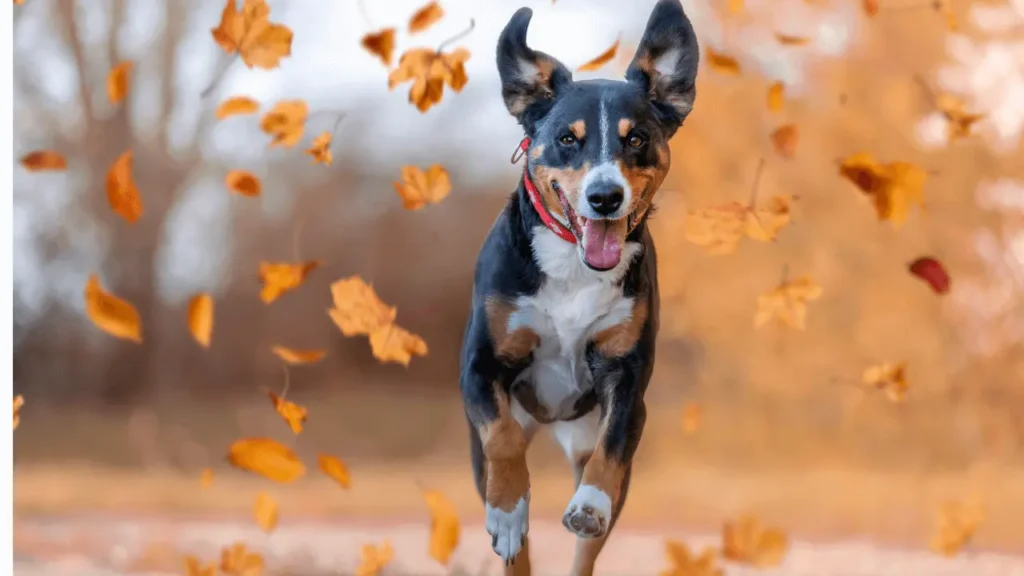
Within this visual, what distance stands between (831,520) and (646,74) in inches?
44.7

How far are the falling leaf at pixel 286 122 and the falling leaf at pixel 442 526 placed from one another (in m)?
0.92

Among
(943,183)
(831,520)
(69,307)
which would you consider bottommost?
(831,520)

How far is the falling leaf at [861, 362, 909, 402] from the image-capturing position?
7.47 ft

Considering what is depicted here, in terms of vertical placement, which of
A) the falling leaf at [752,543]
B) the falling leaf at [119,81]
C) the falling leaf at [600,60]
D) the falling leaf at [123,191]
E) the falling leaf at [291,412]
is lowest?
the falling leaf at [752,543]

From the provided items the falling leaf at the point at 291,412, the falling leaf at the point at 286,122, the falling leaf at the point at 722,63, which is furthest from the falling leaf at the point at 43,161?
the falling leaf at the point at 722,63

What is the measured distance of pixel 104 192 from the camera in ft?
8.34

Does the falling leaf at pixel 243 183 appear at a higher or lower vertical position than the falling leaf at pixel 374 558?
higher

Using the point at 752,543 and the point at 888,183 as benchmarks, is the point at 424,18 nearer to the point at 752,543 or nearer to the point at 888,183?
the point at 888,183

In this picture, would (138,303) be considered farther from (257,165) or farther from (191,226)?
(257,165)

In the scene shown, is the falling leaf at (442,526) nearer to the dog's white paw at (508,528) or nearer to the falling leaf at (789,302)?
the dog's white paw at (508,528)

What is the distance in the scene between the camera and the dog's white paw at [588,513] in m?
1.63

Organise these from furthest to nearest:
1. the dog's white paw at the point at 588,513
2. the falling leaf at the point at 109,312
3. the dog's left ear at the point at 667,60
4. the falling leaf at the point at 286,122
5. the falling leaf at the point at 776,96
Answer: the falling leaf at the point at 109,312 < the falling leaf at the point at 286,122 < the falling leaf at the point at 776,96 < the dog's left ear at the point at 667,60 < the dog's white paw at the point at 588,513

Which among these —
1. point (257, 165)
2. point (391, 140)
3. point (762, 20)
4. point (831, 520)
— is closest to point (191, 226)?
point (257, 165)

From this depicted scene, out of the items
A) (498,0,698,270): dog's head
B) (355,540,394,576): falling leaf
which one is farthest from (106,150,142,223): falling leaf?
(498,0,698,270): dog's head
